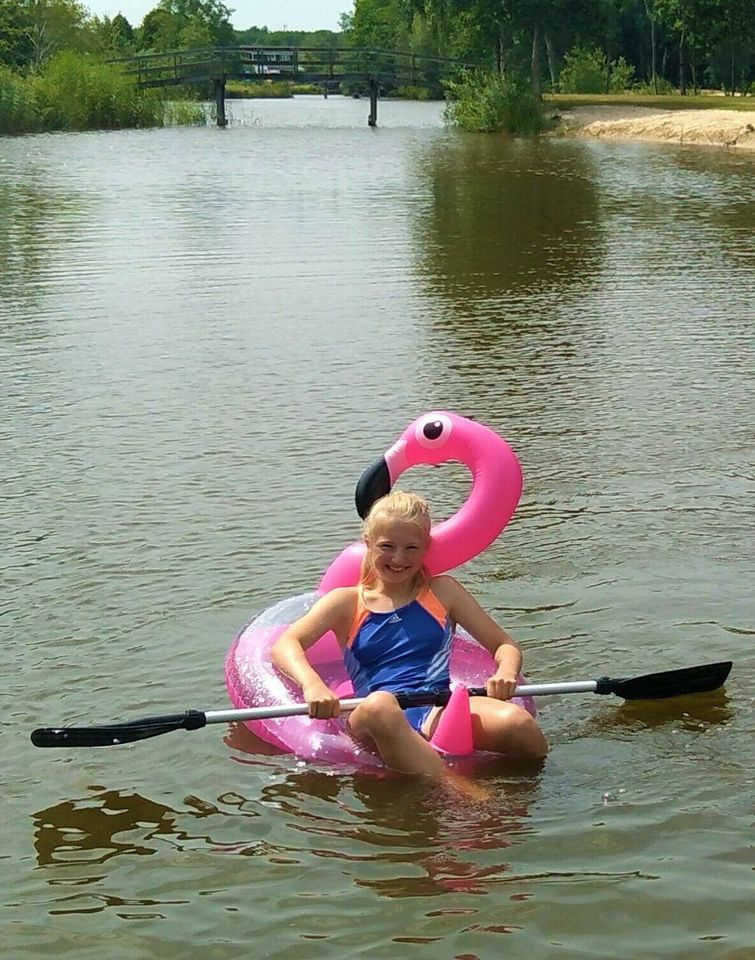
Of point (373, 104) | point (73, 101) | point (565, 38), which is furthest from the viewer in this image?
point (565, 38)

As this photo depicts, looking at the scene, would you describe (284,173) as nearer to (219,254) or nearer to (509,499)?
(219,254)

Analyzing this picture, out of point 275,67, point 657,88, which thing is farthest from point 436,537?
point 657,88

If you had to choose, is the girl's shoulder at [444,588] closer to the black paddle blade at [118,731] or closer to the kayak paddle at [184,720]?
the kayak paddle at [184,720]

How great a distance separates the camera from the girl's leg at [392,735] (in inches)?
167

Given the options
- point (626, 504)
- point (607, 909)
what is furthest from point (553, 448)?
point (607, 909)

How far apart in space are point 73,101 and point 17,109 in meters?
3.06

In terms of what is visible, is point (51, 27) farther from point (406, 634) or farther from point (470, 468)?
point (406, 634)

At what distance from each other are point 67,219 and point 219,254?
4340 mm

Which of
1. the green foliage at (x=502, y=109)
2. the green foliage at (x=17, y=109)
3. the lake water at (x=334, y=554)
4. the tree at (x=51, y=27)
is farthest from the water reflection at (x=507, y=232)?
the tree at (x=51, y=27)

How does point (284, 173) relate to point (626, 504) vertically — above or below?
above

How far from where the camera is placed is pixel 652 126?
4297 centimetres

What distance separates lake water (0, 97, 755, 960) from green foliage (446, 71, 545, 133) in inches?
1242

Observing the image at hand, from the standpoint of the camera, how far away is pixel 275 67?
61438 mm

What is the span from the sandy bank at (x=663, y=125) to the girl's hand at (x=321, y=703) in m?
35.6
